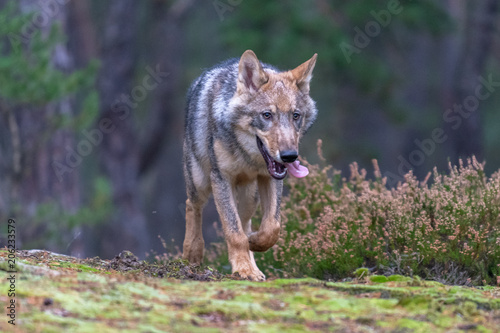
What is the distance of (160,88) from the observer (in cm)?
2552

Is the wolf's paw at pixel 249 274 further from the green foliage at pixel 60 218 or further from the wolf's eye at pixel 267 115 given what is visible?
the green foliage at pixel 60 218

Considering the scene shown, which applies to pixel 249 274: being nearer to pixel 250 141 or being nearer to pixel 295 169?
pixel 295 169

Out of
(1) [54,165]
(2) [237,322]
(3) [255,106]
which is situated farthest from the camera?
(1) [54,165]

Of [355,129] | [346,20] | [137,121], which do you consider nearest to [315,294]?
[346,20]

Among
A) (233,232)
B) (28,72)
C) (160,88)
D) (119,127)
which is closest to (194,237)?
(233,232)

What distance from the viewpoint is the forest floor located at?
383 centimetres

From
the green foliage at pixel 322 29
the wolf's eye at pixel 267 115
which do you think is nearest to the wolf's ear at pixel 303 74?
the wolf's eye at pixel 267 115

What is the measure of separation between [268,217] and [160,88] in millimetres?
18530

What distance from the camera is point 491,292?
18.7 ft

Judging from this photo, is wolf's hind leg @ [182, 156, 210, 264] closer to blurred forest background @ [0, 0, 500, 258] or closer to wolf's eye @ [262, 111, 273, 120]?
wolf's eye @ [262, 111, 273, 120]

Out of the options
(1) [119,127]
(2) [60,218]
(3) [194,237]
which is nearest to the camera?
(3) [194,237]

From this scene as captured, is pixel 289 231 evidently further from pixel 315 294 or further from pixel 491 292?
pixel 315 294

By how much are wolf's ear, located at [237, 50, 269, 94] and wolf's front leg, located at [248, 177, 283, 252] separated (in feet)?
3.10

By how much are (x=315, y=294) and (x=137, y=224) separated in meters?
17.8
